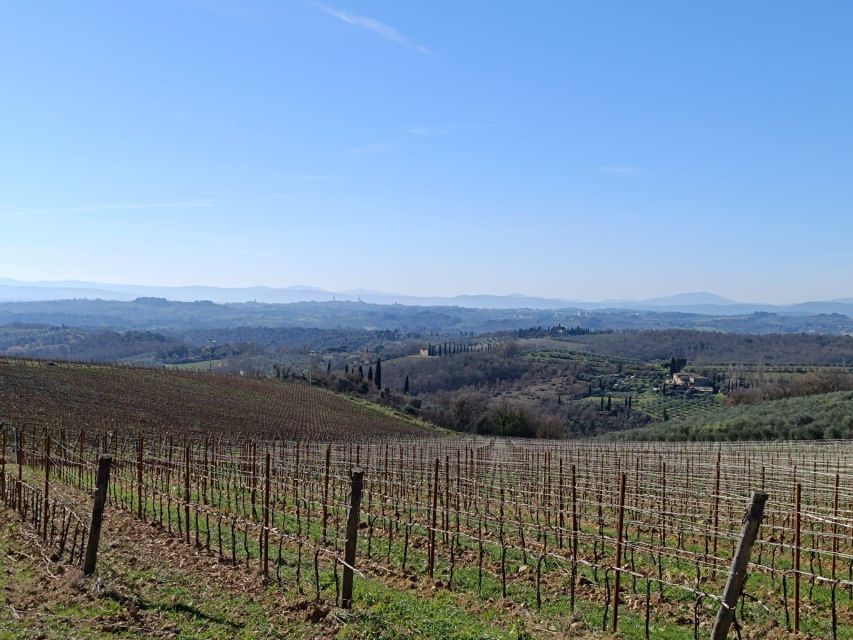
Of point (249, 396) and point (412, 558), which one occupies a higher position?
point (412, 558)

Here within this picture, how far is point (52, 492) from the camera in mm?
15766

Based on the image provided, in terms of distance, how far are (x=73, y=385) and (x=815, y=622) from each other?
51.8 meters

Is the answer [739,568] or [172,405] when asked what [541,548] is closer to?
[739,568]

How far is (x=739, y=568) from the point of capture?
223 inches

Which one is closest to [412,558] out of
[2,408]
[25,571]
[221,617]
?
[221,617]

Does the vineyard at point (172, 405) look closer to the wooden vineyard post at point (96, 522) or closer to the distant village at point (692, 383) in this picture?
the wooden vineyard post at point (96, 522)

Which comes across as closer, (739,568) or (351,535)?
(739,568)

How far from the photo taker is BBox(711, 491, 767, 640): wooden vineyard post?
560 cm

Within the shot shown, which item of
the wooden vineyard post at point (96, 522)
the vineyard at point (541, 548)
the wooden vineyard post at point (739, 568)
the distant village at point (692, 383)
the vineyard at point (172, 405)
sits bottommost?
the distant village at point (692, 383)

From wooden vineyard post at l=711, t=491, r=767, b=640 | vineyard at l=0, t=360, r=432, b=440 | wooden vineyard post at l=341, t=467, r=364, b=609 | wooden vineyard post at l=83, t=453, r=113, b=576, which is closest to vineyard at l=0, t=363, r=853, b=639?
wooden vineyard post at l=341, t=467, r=364, b=609

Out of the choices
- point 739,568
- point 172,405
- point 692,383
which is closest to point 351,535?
point 739,568

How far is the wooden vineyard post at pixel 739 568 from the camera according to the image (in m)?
5.60

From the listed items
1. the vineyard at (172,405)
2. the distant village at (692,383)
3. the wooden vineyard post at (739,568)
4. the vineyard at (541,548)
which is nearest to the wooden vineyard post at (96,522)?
the vineyard at (541,548)

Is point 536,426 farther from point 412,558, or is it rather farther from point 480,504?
point 412,558
